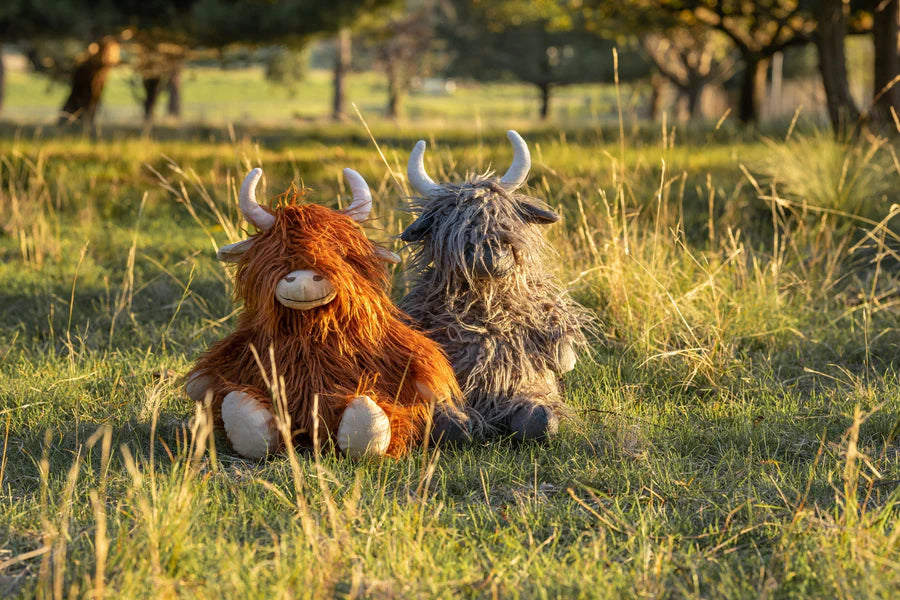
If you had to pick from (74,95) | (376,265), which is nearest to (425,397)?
(376,265)

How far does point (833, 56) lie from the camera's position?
944 cm

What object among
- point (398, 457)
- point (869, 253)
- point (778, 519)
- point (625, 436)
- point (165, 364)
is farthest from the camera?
point (869, 253)

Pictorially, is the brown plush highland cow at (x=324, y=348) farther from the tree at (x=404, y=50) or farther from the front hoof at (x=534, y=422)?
the tree at (x=404, y=50)

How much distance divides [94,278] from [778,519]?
167 inches

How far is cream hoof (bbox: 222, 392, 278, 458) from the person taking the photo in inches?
109

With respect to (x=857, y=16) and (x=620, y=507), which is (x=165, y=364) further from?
(x=857, y=16)

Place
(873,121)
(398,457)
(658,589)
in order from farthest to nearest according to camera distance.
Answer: (873,121)
(398,457)
(658,589)

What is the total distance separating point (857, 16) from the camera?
12.8 metres

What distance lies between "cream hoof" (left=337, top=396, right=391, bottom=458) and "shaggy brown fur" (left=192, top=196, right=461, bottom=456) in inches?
2.8

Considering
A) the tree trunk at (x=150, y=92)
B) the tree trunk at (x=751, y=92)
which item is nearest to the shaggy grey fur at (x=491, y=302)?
the tree trunk at (x=751, y=92)

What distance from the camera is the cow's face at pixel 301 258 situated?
274 centimetres

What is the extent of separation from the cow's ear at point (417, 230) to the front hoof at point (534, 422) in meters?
0.69

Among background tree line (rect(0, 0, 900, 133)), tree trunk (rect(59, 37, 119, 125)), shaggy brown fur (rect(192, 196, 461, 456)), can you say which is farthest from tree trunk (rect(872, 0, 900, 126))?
tree trunk (rect(59, 37, 119, 125))

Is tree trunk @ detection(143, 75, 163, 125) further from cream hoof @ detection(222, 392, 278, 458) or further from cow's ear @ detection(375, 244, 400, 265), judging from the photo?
cream hoof @ detection(222, 392, 278, 458)
